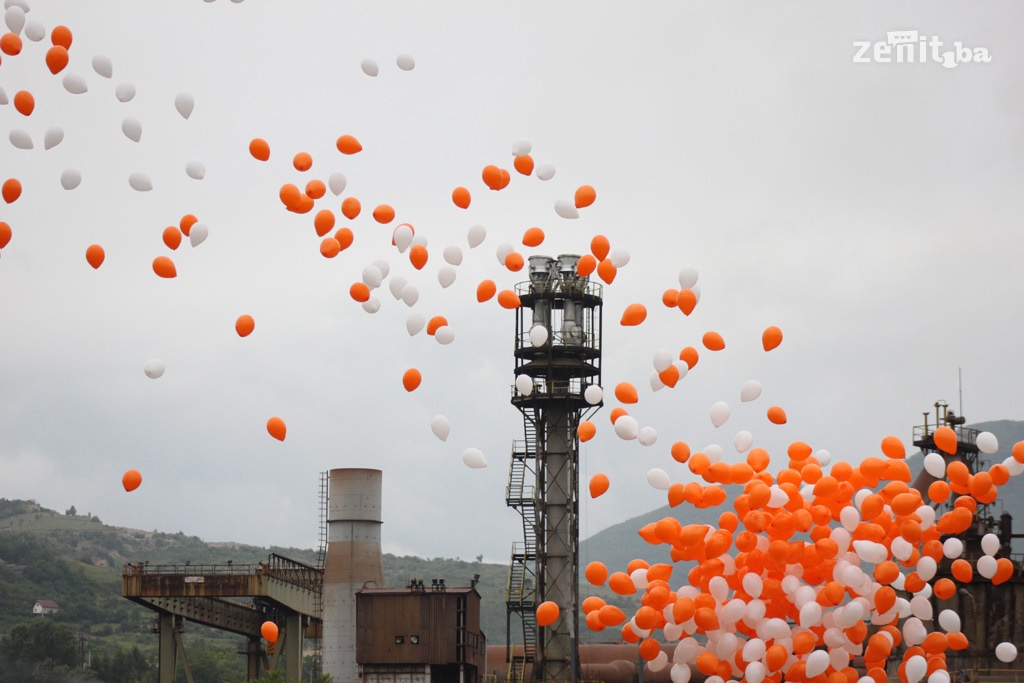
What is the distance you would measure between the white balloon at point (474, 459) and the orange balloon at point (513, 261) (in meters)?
3.55

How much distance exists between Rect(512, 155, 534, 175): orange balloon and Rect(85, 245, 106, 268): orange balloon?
24.4 feet

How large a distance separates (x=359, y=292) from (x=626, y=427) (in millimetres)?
5508

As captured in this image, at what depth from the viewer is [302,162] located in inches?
870

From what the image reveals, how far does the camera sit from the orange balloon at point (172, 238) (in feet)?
71.1

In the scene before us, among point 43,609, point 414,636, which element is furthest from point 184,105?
point 43,609

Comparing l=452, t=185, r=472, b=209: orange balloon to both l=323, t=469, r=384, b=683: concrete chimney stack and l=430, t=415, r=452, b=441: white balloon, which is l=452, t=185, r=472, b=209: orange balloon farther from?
l=323, t=469, r=384, b=683: concrete chimney stack

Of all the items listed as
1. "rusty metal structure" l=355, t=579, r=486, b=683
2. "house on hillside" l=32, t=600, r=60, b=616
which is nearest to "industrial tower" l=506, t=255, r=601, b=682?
"rusty metal structure" l=355, t=579, r=486, b=683

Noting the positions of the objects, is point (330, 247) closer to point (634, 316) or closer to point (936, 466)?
point (634, 316)

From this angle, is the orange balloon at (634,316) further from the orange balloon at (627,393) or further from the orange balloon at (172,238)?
the orange balloon at (172,238)

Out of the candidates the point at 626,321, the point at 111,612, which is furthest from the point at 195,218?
the point at 111,612

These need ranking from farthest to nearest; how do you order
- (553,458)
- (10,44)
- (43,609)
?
(43,609)
(553,458)
(10,44)

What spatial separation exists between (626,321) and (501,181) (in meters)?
3.47

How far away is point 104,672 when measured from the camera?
80312mm

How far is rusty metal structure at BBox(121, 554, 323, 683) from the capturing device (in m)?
43.0
